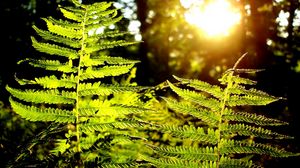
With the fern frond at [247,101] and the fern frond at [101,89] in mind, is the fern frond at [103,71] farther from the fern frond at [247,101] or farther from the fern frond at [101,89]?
the fern frond at [247,101]

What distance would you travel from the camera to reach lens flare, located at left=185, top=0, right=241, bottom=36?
14266mm

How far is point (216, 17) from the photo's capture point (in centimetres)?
1711

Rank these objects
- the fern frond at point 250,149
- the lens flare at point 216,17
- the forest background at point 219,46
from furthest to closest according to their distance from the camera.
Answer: the lens flare at point 216,17
the forest background at point 219,46
the fern frond at point 250,149

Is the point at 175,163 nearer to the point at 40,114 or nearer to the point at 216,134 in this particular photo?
the point at 216,134

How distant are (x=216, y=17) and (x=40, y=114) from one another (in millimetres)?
16451

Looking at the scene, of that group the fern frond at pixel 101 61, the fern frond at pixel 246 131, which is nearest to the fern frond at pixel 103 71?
the fern frond at pixel 101 61

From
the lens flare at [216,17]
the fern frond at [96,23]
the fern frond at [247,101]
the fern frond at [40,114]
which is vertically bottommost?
the fern frond at [40,114]

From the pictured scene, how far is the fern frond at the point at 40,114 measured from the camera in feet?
4.00

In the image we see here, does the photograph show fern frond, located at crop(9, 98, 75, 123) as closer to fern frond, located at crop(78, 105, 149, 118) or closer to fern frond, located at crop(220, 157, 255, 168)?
fern frond, located at crop(78, 105, 149, 118)

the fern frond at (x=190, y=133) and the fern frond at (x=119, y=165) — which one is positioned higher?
the fern frond at (x=190, y=133)

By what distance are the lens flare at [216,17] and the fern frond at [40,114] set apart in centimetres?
1204

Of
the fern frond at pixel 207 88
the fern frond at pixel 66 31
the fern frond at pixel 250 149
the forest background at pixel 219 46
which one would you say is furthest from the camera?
the forest background at pixel 219 46

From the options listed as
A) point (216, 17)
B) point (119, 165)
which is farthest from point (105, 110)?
point (216, 17)

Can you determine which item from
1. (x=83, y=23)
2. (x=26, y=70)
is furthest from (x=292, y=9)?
(x=83, y=23)
